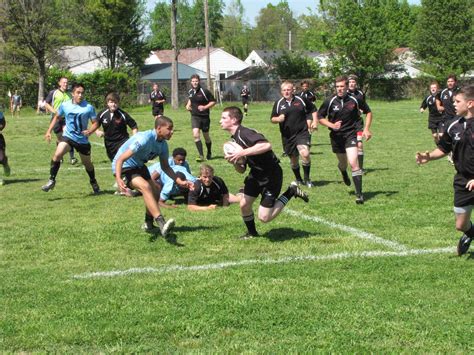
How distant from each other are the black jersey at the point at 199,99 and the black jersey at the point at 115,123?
4.71m

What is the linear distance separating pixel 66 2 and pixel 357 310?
76.1 meters

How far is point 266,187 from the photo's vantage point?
8.19 m

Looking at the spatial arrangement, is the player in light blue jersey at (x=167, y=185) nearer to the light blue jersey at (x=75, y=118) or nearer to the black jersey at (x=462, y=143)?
the light blue jersey at (x=75, y=118)

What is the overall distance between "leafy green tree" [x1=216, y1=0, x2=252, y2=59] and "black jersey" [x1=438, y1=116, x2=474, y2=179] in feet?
374

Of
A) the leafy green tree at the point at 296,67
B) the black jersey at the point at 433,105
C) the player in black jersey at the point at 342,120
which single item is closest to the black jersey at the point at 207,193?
the player in black jersey at the point at 342,120

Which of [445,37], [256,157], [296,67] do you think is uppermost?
A: [445,37]

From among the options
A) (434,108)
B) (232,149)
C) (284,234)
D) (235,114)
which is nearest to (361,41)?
(434,108)

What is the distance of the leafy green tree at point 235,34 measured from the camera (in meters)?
121

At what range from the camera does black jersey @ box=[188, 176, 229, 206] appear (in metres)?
10.6

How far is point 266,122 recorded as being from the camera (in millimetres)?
32812

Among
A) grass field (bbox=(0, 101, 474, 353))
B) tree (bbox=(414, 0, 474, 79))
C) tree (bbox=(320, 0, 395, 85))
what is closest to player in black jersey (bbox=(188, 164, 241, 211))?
grass field (bbox=(0, 101, 474, 353))

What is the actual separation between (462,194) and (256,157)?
236 centimetres

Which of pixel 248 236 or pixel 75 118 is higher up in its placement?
pixel 75 118

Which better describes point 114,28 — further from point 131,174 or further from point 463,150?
point 463,150
